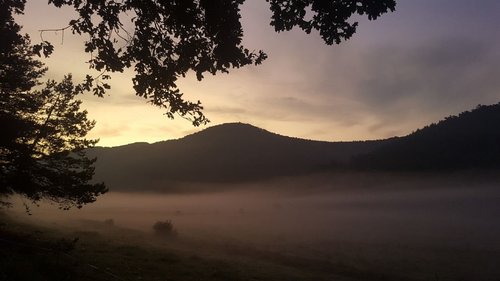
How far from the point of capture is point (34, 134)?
25094 millimetres

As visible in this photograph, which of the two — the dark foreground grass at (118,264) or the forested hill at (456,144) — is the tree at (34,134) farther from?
the forested hill at (456,144)

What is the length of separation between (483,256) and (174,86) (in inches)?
2017

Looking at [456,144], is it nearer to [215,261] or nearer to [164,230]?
[164,230]

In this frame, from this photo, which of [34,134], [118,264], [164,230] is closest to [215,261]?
[118,264]

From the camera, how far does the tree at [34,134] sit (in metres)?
23.2

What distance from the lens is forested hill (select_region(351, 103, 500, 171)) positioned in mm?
163250

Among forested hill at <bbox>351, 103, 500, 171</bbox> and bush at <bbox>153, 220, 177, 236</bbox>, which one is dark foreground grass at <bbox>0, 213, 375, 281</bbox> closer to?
bush at <bbox>153, 220, 177, 236</bbox>

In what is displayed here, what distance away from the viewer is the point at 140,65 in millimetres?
12516

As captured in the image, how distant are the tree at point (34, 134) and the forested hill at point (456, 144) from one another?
166 meters

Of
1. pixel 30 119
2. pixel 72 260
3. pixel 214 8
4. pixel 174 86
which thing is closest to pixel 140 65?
pixel 174 86

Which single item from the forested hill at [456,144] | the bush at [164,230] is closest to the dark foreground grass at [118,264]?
the bush at [164,230]

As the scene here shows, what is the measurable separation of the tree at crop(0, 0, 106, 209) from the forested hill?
166 m

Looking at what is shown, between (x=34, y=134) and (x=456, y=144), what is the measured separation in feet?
566

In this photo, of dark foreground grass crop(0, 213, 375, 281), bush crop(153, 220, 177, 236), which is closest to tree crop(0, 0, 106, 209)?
dark foreground grass crop(0, 213, 375, 281)
